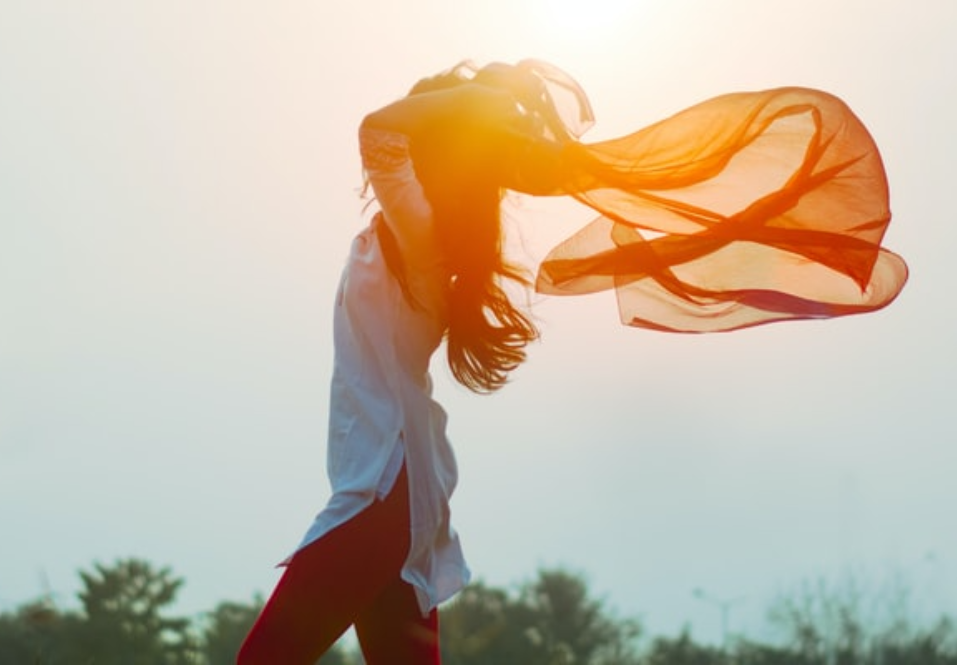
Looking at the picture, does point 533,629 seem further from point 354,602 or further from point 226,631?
point 354,602

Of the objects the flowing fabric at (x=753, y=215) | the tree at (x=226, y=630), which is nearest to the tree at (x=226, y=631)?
the tree at (x=226, y=630)

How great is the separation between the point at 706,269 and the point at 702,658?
23.6 ft

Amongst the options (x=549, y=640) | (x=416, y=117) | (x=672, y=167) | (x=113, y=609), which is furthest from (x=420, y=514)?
(x=549, y=640)

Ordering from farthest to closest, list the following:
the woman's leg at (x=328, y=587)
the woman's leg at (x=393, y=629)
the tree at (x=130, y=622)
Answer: the tree at (x=130, y=622) < the woman's leg at (x=393, y=629) < the woman's leg at (x=328, y=587)

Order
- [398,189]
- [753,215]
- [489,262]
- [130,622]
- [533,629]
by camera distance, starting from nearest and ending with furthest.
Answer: [398,189] < [489,262] < [753,215] < [130,622] < [533,629]

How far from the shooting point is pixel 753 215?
5020 millimetres

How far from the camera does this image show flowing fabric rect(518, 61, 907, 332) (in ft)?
16.3

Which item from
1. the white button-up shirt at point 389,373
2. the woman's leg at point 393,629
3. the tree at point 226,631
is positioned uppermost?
the tree at point 226,631

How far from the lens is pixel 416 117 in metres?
4.19

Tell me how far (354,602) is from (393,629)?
0.20m

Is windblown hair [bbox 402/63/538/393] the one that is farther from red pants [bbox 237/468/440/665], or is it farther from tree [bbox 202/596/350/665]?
tree [bbox 202/596/350/665]

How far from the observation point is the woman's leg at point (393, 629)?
429cm

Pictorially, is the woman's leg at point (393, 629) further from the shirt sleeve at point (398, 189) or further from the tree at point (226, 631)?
the tree at point (226, 631)

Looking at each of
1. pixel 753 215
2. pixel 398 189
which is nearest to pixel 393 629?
pixel 398 189
